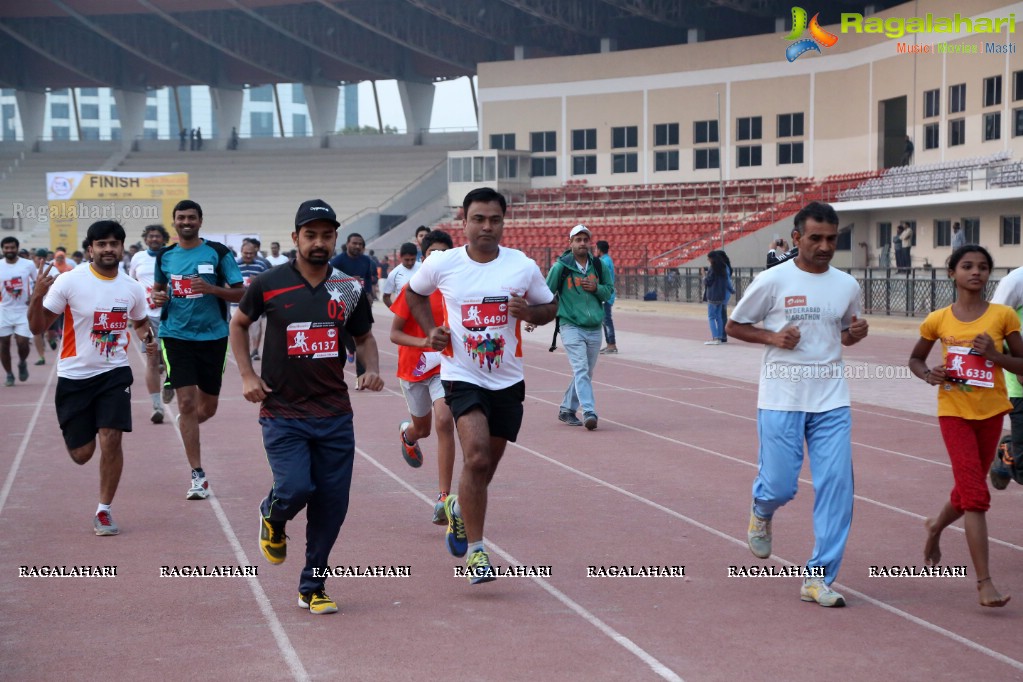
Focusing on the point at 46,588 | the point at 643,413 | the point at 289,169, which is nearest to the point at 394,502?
the point at 46,588

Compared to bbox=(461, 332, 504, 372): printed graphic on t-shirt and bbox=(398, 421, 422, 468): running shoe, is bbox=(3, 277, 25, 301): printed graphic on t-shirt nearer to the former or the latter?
bbox=(398, 421, 422, 468): running shoe

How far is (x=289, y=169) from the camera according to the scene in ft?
216

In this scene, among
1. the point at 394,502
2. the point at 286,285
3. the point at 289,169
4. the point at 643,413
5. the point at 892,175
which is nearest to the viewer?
the point at 286,285

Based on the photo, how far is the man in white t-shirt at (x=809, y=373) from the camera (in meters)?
6.03

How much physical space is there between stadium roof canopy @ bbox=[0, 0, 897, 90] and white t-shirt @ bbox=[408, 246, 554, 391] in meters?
47.4

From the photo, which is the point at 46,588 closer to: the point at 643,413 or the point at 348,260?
the point at 643,413

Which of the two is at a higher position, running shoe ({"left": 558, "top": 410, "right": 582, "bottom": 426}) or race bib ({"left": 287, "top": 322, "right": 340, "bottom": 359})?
race bib ({"left": 287, "top": 322, "right": 340, "bottom": 359})

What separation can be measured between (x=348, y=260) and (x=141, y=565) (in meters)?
9.09

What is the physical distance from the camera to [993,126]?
40.5 meters

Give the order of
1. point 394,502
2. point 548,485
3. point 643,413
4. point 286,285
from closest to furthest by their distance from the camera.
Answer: point 286,285 → point 394,502 → point 548,485 → point 643,413

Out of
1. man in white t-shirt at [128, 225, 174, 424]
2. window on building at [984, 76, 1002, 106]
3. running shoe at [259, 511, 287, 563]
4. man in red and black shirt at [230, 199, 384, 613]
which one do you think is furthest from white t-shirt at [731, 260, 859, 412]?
window on building at [984, 76, 1002, 106]

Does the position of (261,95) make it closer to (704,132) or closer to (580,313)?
(704,132)

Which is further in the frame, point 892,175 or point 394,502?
point 892,175

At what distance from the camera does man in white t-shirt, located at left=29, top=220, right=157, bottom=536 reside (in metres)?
7.75
